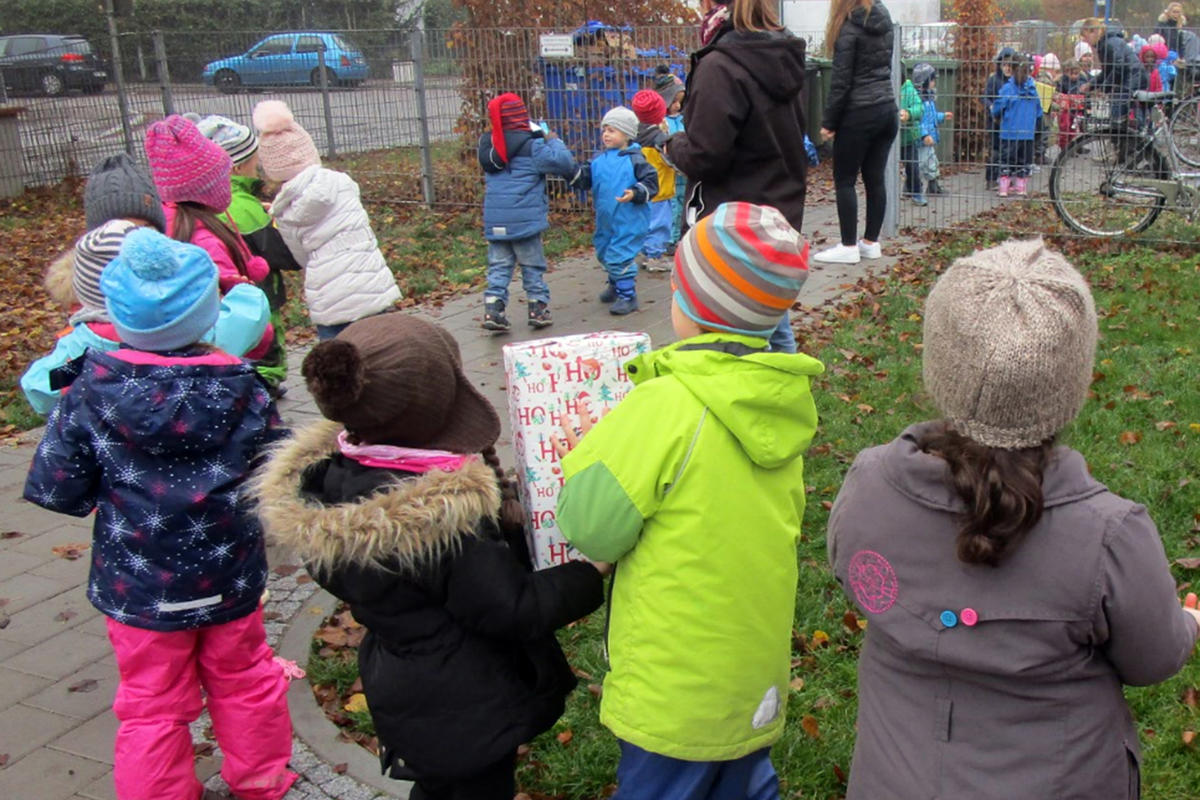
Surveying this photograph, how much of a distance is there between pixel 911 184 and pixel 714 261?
987 cm

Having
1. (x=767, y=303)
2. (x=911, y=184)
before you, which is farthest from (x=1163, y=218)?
(x=767, y=303)

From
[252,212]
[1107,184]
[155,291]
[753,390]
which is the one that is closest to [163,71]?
[252,212]

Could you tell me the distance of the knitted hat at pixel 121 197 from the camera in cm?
386

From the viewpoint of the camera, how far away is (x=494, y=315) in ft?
27.2

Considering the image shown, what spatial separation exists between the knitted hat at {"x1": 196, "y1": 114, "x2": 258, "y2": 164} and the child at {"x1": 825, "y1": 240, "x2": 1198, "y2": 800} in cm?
413

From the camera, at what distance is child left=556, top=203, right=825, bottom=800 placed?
237 cm

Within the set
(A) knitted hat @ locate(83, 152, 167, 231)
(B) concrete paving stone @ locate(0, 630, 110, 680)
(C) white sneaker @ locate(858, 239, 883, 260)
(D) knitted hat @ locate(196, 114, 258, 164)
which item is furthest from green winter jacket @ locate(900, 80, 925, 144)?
(B) concrete paving stone @ locate(0, 630, 110, 680)

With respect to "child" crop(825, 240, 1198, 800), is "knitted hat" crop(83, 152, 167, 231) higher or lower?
higher

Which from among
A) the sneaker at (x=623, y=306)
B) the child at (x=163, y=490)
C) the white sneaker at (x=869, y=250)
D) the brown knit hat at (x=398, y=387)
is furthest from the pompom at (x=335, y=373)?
the white sneaker at (x=869, y=250)

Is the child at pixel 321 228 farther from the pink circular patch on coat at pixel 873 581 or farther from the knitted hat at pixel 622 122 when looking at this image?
the pink circular patch on coat at pixel 873 581

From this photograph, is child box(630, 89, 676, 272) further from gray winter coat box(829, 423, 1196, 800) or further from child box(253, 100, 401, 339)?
gray winter coat box(829, 423, 1196, 800)

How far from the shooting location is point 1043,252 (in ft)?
6.33

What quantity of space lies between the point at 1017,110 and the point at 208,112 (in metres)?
9.48

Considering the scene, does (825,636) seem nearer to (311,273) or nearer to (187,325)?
(187,325)
